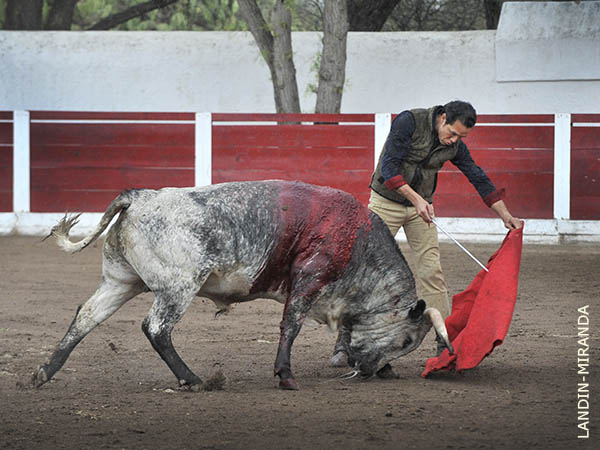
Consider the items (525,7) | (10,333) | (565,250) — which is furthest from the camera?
(525,7)

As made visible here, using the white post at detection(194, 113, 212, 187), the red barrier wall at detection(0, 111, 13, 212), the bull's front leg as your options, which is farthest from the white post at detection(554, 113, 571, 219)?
the bull's front leg

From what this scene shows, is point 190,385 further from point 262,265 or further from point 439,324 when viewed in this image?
point 439,324

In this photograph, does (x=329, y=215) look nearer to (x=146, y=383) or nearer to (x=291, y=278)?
(x=291, y=278)

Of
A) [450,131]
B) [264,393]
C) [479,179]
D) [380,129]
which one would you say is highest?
[380,129]

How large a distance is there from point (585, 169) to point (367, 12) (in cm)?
465

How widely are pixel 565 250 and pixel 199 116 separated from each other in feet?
14.0

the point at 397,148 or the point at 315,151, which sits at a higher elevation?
the point at 315,151

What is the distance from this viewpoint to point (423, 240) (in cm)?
493

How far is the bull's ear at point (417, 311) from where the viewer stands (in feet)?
14.3

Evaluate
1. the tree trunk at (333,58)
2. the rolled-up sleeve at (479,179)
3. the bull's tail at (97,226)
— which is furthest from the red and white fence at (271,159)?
the bull's tail at (97,226)

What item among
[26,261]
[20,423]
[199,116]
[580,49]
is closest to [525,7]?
[580,49]

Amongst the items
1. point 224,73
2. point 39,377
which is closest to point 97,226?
point 39,377

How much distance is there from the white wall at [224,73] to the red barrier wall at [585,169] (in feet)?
3.14

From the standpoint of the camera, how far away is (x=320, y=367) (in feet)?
15.9
